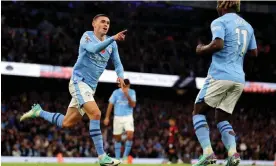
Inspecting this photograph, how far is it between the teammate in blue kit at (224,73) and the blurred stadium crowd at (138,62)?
14694 mm

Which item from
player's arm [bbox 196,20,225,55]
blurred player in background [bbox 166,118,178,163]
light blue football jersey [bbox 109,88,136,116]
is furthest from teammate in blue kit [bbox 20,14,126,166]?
blurred player in background [bbox 166,118,178,163]

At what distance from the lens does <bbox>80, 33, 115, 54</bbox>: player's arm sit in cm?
827

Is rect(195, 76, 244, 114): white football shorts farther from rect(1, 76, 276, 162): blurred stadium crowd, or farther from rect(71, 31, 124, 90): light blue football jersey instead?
rect(1, 76, 276, 162): blurred stadium crowd

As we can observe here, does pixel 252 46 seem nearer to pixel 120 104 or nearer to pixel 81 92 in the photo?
pixel 81 92

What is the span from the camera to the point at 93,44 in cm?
859

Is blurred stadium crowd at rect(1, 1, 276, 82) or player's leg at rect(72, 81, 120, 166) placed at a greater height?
blurred stadium crowd at rect(1, 1, 276, 82)

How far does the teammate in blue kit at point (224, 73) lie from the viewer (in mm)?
7876

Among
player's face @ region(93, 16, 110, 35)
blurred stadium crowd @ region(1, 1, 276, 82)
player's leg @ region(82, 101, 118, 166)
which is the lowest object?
player's leg @ region(82, 101, 118, 166)

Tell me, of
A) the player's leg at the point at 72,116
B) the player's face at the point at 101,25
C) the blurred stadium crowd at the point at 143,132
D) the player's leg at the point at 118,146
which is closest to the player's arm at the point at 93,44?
the player's face at the point at 101,25

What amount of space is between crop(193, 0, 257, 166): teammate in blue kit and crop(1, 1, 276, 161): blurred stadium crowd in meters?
14.7

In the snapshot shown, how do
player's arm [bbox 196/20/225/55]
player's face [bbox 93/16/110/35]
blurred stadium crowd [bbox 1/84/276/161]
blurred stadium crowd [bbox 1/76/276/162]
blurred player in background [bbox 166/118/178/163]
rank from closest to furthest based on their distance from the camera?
Result: player's arm [bbox 196/20/225/55] < player's face [bbox 93/16/110/35] < blurred player in background [bbox 166/118/178/163] < blurred stadium crowd [bbox 1/84/276/161] < blurred stadium crowd [bbox 1/76/276/162]

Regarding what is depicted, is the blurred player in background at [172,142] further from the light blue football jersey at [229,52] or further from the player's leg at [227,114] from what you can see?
the light blue football jersey at [229,52]

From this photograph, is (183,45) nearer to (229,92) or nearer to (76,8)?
(76,8)

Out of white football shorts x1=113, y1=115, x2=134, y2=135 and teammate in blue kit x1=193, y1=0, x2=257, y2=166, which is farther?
white football shorts x1=113, y1=115, x2=134, y2=135
